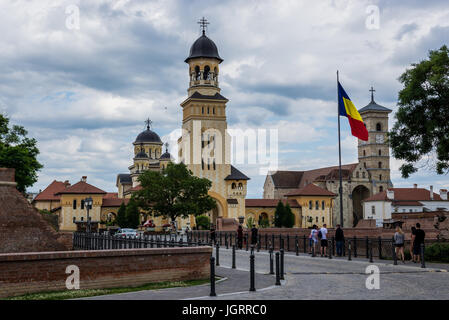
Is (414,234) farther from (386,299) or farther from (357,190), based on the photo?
(357,190)

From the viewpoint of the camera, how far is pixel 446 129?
26203 millimetres

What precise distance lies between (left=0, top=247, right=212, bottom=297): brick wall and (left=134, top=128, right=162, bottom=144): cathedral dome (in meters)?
123

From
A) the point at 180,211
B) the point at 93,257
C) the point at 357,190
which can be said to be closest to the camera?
the point at 93,257

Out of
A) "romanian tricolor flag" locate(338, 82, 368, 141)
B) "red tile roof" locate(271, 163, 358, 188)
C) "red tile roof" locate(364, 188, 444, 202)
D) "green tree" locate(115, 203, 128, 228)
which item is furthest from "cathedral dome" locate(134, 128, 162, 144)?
"romanian tricolor flag" locate(338, 82, 368, 141)

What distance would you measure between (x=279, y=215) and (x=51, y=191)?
165 ft

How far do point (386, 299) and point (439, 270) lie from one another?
25.9ft

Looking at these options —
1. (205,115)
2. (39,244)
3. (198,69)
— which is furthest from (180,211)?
(39,244)

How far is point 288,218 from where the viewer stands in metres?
89.6

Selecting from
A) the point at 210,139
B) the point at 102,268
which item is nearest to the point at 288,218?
the point at 210,139

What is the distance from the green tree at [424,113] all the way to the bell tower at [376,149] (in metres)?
90.1

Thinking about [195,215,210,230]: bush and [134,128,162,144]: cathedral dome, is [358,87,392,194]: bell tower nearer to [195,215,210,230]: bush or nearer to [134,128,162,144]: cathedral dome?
[134,128,162,144]: cathedral dome

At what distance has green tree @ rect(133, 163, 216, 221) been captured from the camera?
70.8m

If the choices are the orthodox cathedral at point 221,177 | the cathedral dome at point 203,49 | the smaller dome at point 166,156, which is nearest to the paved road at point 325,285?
the orthodox cathedral at point 221,177

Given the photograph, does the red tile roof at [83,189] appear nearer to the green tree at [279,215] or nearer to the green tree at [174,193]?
the green tree at [174,193]
